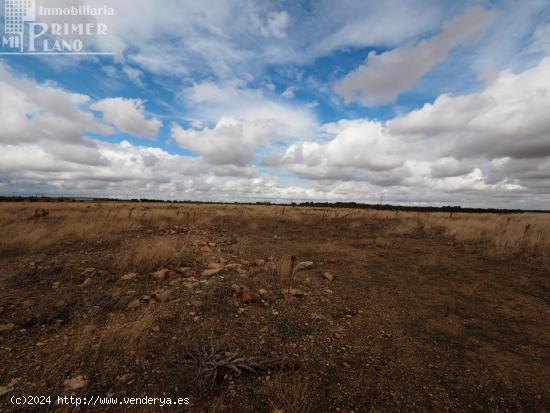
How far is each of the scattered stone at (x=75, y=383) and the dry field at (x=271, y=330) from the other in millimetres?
12

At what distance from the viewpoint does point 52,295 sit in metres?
4.96

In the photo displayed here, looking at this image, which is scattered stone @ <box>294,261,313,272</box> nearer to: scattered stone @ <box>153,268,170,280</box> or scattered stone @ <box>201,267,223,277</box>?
scattered stone @ <box>201,267,223,277</box>

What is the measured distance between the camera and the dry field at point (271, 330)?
9.26ft

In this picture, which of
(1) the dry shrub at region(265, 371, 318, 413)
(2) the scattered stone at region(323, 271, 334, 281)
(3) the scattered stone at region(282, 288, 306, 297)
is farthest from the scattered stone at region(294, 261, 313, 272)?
(1) the dry shrub at region(265, 371, 318, 413)

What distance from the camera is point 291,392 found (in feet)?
9.12

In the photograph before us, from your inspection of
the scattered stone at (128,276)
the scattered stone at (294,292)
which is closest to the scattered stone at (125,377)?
the scattered stone at (294,292)

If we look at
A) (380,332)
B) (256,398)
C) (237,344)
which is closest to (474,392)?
(380,332)

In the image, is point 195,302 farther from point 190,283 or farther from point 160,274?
point 160,274

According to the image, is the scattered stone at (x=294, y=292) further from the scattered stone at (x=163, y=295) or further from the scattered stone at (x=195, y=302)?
the scattered stone at (x=163, y=295)

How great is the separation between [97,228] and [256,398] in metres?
11.0

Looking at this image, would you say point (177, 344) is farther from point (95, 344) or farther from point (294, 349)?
point (294, 349)

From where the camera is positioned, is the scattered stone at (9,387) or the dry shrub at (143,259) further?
the dry shrub at (143,259)

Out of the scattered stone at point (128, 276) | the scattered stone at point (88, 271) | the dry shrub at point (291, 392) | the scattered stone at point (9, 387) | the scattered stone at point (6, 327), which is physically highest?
the scattered stone at point (88, 271)

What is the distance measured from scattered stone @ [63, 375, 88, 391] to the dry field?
1 cm
